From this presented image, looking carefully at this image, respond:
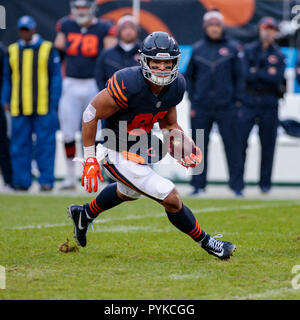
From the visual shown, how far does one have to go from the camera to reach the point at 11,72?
8.59 meters

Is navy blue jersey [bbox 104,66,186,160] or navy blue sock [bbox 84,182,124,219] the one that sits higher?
navy blue jersey [bbox 104,66,186,160]

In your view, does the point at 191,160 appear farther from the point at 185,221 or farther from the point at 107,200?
the point at 107,200

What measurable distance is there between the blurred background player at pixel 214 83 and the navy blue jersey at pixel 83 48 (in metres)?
1.15

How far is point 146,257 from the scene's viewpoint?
468 cm

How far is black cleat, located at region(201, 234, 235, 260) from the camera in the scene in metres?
4.49

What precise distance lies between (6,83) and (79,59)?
3.06 feet

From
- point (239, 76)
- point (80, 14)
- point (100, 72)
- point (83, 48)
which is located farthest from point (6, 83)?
point (239, 76)

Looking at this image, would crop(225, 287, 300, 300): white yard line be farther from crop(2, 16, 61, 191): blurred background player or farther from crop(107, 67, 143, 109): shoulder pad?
crop(2, 16, 61, 191): blurred background player

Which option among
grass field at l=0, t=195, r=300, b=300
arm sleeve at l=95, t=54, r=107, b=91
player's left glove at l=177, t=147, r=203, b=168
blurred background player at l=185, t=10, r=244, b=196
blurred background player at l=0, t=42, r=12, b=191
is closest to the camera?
grass field at l=0, t=195, r=300, b=300

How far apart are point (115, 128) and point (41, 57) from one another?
397 cm

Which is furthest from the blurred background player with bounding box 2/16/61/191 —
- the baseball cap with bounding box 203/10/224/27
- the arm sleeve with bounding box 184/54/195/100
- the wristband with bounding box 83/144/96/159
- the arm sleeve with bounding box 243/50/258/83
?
the wristband with bounding box 83/144/96/159
